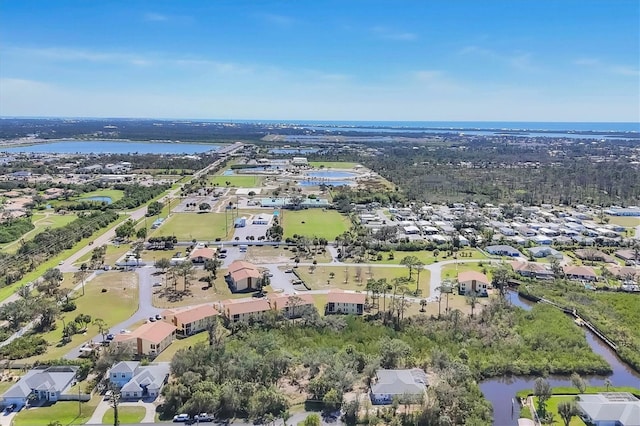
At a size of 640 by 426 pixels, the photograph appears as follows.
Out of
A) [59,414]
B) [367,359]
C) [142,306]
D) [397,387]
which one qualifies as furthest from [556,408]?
[142,306]

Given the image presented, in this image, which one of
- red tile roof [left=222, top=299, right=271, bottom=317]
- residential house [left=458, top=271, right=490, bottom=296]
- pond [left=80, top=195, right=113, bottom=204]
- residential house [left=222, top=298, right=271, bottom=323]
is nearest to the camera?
residential house [left=222, top=298, right=271, bottom=323]

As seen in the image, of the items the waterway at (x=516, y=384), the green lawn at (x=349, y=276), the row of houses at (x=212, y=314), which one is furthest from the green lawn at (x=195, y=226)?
the waterway at (x=516, y=384)

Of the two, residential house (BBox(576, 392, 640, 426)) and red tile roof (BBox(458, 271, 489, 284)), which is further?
red tile roof (BBox(458, 271, 489, 284))

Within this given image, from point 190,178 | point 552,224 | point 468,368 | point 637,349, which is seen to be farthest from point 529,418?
point 190,178

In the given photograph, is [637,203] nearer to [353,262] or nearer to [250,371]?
[353,262]

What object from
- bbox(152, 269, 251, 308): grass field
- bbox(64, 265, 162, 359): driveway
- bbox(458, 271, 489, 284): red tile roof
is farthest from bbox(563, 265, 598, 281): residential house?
bbox(64, 265, 162, 359): driveway

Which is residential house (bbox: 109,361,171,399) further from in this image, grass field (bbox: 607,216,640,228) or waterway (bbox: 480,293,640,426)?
grass field (bbox: 607,216,640,228)

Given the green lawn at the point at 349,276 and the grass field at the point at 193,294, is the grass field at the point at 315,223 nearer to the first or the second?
the green lawn at the point at 349,276
